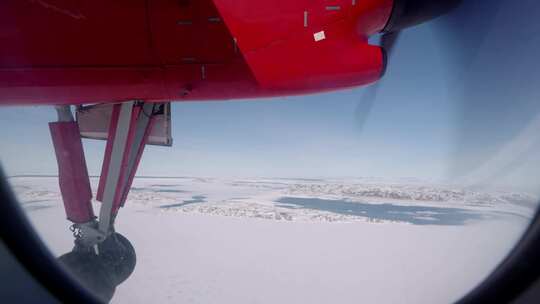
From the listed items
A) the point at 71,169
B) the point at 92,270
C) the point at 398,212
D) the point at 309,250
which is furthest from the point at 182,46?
the point at 398,212

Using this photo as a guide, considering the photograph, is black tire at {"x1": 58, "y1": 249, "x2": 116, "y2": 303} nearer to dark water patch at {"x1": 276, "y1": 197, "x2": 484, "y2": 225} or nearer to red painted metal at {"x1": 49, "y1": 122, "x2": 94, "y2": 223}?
red painted metal at {"x1": 49, "y1": 122, "x2": 94, "y2": 223}

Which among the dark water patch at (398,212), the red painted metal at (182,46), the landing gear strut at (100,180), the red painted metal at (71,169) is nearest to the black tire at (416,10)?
the red painted metal at (182,46)

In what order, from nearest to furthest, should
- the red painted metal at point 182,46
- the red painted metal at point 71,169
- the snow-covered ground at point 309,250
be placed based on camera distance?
the red painted metal at point 182,46
the snow-covered ground at point 309,250
the red painted metal at point 71,169

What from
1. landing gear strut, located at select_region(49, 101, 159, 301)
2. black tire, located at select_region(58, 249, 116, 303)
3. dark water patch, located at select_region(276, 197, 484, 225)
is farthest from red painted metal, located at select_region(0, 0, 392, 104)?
dark water patch, located at select_region(276, 197, 484, 225)

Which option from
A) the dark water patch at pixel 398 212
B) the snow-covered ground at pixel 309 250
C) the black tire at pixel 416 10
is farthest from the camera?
the dark water patch at pixel 398 212

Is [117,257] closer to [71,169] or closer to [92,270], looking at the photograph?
[92,270]

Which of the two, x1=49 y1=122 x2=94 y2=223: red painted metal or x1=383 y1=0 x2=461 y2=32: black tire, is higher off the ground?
x1=383 y1=0 x2=461 y2=32: black tire

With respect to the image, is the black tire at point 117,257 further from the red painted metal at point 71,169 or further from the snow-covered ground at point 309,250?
the red painted metal at point 71,169
